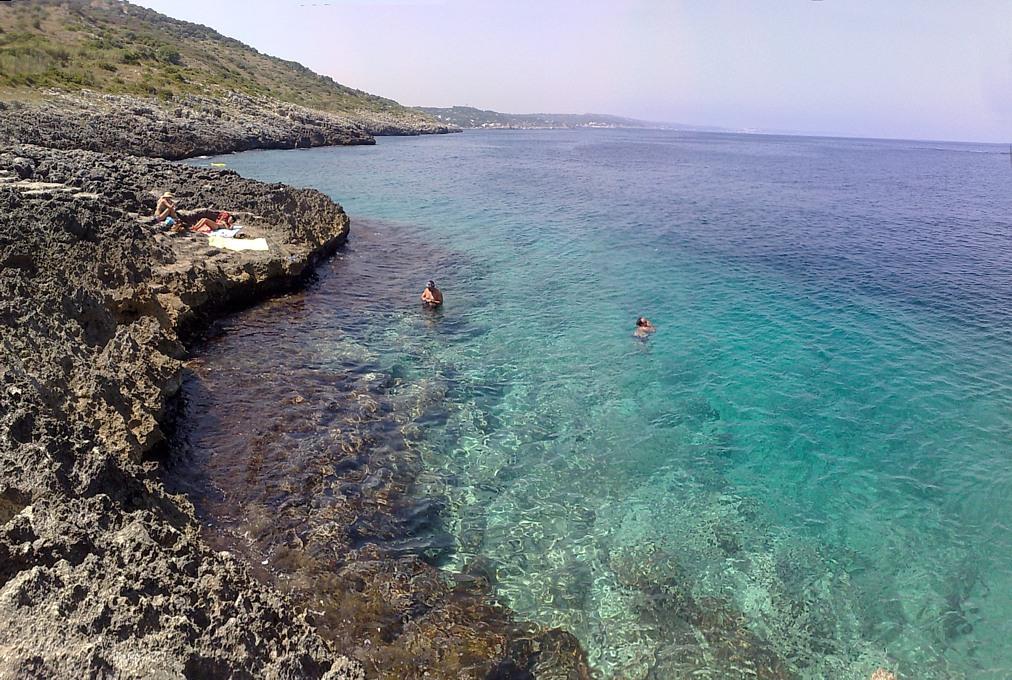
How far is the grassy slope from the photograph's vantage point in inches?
2398

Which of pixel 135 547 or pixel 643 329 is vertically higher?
pixel 135 547

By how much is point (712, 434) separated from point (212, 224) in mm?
21487

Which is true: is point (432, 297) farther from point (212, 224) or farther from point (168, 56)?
point (168, 56)

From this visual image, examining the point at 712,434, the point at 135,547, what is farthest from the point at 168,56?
the point at 135,547

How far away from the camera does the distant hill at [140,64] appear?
60.6 metres

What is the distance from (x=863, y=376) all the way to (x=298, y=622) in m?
17.3

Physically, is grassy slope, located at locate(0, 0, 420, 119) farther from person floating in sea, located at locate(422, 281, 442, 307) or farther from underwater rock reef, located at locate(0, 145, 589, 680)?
person floating in sea, located at locate(422, 281, 442, 307)

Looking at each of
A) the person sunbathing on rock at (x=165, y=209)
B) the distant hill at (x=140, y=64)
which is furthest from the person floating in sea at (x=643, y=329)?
the distant hill at (x=140, y=64)

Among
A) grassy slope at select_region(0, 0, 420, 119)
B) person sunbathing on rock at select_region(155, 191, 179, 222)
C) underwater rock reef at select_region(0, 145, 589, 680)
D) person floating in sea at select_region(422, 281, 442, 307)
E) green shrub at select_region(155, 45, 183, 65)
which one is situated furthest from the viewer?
green shrub at select_region(155, 45, 183, 65)

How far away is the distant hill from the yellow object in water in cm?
4870

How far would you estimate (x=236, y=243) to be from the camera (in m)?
20.4

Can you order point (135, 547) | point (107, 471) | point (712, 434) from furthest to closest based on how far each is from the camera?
point (712, 434) → point (107, 471) → point (135, 547)

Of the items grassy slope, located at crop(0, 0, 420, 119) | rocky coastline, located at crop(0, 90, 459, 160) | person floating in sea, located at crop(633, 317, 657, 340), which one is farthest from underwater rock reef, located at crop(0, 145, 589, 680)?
grassy slope, located at crop(0, 0, 420, 119)

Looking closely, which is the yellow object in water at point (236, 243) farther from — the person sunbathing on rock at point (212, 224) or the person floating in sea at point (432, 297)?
the person floating in sea at point (432, 297)
